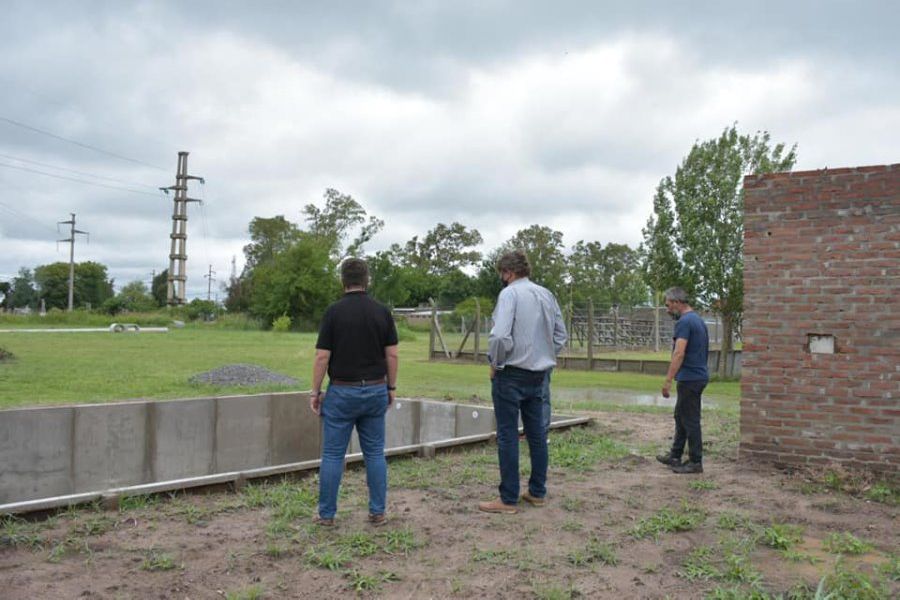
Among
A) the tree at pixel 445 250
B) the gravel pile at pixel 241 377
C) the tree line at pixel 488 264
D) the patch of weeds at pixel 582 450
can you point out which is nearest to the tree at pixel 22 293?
the tree line at pixel 488 264

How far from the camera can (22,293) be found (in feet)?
271

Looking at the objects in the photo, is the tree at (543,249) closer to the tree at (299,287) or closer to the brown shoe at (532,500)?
the tree at (299,287)

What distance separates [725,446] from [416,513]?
172 inches

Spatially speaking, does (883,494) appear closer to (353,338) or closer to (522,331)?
(522,331)

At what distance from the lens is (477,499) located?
6055mm

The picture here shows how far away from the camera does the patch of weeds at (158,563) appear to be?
4324mm

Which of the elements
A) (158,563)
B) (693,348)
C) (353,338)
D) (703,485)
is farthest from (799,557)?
(158,563)

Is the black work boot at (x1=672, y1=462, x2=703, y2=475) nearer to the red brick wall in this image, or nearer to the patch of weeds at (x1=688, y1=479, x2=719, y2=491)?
the patch of weeds at (x1=688, y1=479, x2=719, y2=491)

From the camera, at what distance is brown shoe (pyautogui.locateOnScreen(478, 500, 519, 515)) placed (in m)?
5.62

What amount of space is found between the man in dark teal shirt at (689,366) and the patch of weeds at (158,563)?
448 centimetres

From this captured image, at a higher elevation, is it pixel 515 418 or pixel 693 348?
pixel 693 348

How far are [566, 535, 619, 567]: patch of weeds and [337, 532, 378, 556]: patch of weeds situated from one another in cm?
121

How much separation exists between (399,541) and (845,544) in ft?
9.46

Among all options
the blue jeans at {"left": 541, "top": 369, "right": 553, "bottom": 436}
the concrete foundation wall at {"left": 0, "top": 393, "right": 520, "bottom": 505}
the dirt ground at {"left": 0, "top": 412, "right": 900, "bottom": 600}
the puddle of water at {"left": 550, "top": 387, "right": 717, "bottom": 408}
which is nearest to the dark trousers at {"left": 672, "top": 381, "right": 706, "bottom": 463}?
the dirt ground at {"left": 0, "top": 412, "right": 900, "bottom": 600}
